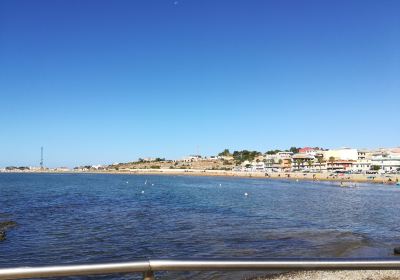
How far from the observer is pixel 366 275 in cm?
1005

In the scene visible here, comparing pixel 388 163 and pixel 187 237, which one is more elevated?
pixel 388 163

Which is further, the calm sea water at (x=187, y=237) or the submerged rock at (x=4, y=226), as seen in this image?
the submerged rock at (x=4, y=226)

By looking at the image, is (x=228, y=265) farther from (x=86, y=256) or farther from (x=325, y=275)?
(x=86, y=256)

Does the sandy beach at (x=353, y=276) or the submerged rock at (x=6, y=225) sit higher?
the sandy beach at (x=353, y=276)

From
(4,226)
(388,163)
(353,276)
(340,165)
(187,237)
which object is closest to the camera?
(353,276)

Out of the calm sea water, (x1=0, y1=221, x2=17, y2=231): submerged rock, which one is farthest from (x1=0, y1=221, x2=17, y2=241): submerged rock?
the calm sea water

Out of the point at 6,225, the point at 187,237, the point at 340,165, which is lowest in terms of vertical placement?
the point at 187,237

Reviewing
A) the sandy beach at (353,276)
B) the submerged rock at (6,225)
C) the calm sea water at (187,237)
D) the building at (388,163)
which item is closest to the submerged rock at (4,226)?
the submerged rock at (6,225)

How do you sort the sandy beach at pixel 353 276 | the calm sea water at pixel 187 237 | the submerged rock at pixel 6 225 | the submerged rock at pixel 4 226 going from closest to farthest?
the sandy beach at pixel 353 276, the calm sea water at pixel 187 237, the submerged rock at pixel 4 226, the submerged rock at pixel 6 225

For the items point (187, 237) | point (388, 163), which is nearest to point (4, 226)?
point (187, 237)

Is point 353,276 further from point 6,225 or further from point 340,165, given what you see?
point 340,165

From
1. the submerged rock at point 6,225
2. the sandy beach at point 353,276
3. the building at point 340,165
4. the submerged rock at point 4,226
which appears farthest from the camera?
the building at point 340,165

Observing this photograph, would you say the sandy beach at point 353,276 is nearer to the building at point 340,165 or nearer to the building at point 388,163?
the building at point 388,163

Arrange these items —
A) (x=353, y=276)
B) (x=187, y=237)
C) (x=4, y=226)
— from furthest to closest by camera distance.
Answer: (x=4, y=226)
(x=187, y=237)
(x=353, y=276)
